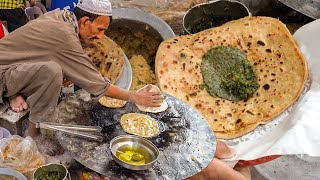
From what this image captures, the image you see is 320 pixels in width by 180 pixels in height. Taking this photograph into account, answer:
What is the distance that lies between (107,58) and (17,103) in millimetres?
1383

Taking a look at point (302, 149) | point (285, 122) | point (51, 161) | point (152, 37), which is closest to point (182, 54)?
point (152, 37)

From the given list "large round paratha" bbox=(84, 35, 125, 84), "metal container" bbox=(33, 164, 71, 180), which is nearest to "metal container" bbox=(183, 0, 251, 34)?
"large round paratha" bbox=(84, 35, 125, 84)

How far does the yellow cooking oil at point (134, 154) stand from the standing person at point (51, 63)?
1.83 ft

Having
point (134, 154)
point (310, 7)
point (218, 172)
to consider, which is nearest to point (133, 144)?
point (134, 154)

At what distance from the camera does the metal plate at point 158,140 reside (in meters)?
3.29

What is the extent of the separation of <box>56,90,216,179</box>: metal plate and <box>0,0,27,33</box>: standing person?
7.16 ft

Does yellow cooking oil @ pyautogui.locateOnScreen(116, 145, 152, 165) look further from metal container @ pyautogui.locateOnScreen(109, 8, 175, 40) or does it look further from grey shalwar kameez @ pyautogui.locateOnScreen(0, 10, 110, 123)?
metal container @ pyautogui.locateOnScreen(109, 8, 175, 40)

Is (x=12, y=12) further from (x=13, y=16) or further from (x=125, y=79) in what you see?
(x=125, y=79)

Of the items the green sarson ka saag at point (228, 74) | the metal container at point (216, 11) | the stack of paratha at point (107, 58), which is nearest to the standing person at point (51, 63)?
the stack of paratha at point (107, 58)

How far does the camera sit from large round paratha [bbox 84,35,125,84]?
495 cm

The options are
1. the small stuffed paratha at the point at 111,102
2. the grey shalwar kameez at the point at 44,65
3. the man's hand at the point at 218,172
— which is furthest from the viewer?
the man's hand at the point at 218,172

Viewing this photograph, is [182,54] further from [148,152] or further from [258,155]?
[148,152]

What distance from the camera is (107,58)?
16.6ft

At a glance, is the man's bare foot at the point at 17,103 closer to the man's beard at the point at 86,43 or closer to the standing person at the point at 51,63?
the standing person at the point at 51,63
